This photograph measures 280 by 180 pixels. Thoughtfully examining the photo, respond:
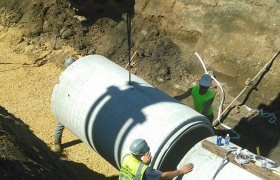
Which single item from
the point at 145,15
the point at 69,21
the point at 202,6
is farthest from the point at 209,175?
the point at 69,21

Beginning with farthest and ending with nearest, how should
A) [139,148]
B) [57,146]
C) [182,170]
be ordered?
[57,146], [182,170], [139,148]

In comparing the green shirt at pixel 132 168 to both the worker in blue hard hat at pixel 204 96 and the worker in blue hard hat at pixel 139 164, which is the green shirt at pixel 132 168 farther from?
the worker in blue hard hat at pixel 204 96

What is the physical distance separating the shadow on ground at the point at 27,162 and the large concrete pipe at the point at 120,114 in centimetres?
76

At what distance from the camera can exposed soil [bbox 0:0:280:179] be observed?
9.85 meters

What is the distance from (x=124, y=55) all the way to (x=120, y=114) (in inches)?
227

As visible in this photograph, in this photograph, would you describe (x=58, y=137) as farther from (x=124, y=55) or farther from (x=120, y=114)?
(x=124, y=55)

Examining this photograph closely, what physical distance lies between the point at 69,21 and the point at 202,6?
4.64 meters

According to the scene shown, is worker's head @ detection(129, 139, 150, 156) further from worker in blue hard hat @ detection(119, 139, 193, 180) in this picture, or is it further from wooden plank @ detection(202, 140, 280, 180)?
wooden plank @ detection(202, 140, 280, 180)

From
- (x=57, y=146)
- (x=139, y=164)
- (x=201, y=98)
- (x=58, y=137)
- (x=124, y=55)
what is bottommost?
(x=57, y=146)

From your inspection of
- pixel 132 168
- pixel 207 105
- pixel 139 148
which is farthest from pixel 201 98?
pixel 132 168

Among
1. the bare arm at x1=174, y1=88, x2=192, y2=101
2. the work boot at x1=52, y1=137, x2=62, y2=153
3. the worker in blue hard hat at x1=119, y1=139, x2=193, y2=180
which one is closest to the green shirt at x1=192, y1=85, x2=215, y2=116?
the bare arm at x1=174, y1=88, x2=192, y2=101

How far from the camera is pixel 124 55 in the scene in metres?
13.3

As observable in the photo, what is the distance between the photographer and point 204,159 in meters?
6.98

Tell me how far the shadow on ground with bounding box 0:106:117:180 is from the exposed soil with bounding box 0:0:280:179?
0.04 m
